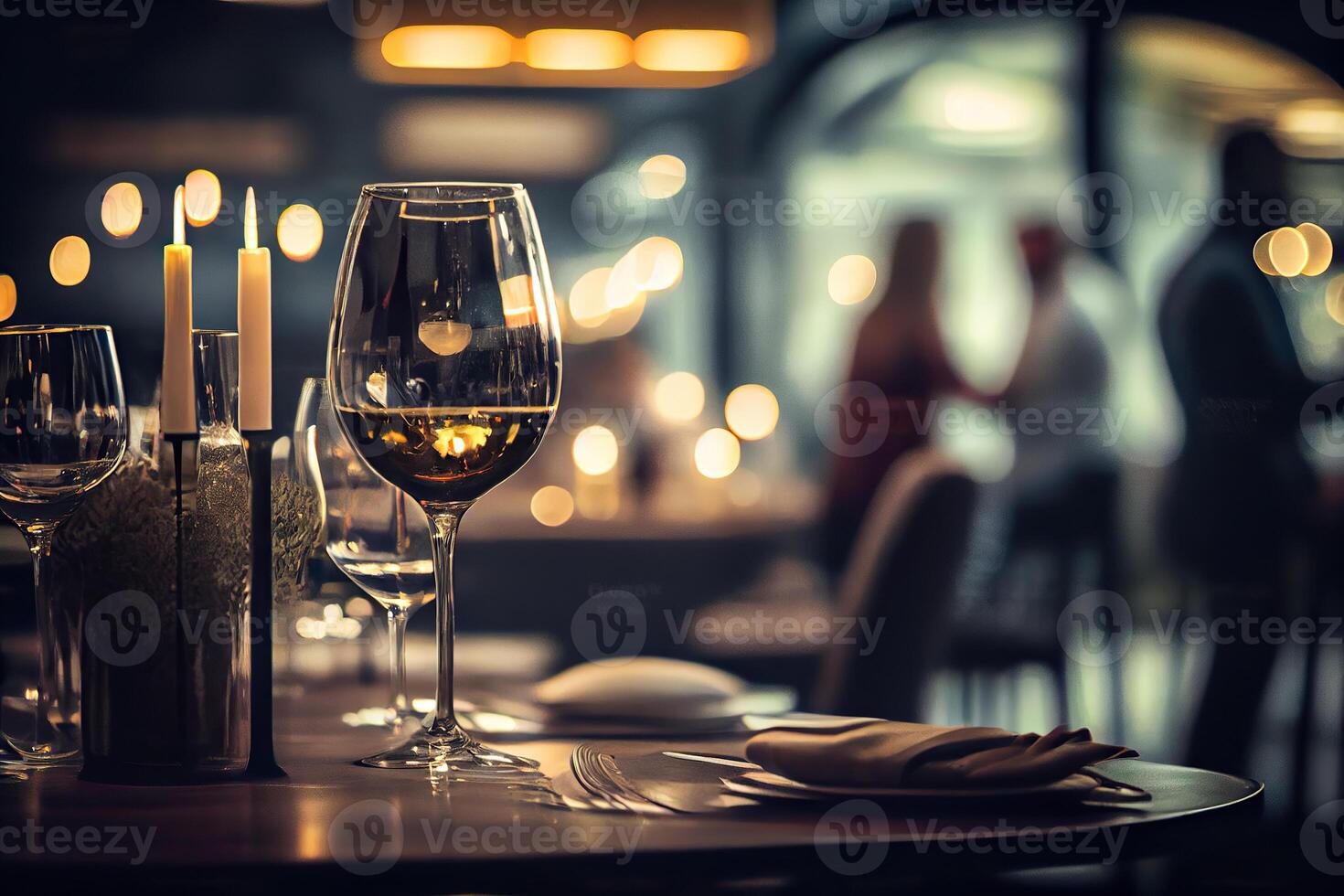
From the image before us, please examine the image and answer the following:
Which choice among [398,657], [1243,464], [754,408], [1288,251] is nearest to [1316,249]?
[1288,251]

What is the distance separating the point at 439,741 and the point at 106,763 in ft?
0.41

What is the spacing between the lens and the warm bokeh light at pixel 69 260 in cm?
479

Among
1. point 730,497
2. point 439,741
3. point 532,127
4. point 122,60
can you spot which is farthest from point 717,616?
point 439,741

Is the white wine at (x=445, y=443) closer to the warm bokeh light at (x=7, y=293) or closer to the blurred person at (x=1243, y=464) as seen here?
the blurred person at (x=1243, y=464)

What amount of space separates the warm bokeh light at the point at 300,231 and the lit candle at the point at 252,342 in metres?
4.33

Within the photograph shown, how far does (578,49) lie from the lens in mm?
3619

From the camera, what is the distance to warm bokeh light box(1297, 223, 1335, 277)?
5.19m

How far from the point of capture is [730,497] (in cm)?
441

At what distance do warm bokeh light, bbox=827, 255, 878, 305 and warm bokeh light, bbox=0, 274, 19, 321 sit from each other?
300 centimetres

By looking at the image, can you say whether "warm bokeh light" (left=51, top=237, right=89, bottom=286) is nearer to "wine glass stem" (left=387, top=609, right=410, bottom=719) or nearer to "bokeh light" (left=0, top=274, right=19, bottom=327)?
"bokeh light" (left=0, top=274, right=19, bottom=327)

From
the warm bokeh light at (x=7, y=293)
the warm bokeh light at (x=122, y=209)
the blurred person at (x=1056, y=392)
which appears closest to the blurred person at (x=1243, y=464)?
the blurred person at (x=1056, y=392)

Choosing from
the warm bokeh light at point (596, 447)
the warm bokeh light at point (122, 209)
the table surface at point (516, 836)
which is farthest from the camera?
the warm bokeh light at point (122, 209)

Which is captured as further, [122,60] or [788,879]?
[122,60]

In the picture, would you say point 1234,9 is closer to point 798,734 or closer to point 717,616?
point 717,616
